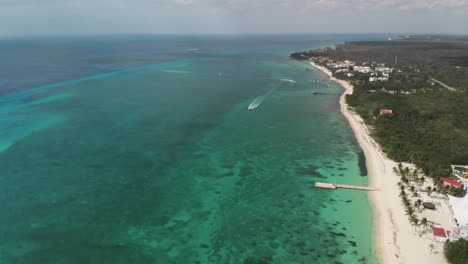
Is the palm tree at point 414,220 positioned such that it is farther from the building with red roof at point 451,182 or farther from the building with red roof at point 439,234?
the building with red roof at point 451,182

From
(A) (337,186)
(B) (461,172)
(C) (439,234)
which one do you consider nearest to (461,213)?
(C) (439,234)

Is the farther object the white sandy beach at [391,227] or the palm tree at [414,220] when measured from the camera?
the palm tree at [414,220]

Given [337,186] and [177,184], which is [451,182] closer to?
[337,186]

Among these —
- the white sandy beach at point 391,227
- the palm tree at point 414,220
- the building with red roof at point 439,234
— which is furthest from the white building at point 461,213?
the palm tree at point 414,220

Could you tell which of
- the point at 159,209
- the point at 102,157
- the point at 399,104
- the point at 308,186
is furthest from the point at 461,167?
the point at 102,157

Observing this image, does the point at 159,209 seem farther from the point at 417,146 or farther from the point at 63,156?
the point at 417,146

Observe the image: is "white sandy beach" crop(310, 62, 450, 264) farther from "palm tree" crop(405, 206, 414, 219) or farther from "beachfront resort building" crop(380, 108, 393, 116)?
"beachfront resort building" crop(380, 108, 393, 116)

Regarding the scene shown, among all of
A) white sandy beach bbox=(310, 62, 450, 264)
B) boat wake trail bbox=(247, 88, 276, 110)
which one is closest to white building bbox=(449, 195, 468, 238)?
white sandy beach bbox=(310, 62, 450, 264)
